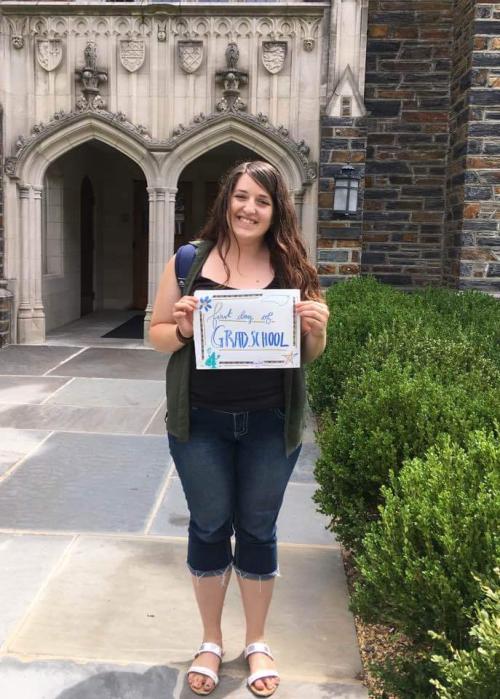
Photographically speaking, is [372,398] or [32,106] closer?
[372,398]

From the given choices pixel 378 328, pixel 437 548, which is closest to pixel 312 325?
pixel 437 548

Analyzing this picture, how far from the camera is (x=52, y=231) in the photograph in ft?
35.9

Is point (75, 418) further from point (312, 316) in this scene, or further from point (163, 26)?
point (163, 26)

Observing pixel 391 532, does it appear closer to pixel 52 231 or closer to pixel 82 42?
pixel 82 42

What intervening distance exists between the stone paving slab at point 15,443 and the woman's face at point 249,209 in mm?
3046

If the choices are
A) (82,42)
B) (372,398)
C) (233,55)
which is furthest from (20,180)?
(372,398)

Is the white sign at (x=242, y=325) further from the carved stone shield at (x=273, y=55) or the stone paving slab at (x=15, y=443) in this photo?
the carved stone shield at (x=273, y=55)

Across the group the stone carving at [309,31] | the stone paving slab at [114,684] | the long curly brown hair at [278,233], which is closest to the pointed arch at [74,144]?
the stone carving at [309,31]

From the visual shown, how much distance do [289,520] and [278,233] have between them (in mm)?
2127

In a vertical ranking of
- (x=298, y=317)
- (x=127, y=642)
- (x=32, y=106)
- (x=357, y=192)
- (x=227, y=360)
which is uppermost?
(x=32, y=106)

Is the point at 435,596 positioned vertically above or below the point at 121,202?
below

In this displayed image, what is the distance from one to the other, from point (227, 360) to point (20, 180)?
8172mm

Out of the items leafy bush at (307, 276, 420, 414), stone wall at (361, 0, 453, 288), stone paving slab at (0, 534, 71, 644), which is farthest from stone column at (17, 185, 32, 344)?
stone paving slab at (0, 534, 71, 644)

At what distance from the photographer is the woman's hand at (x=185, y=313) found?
7.12 feet
